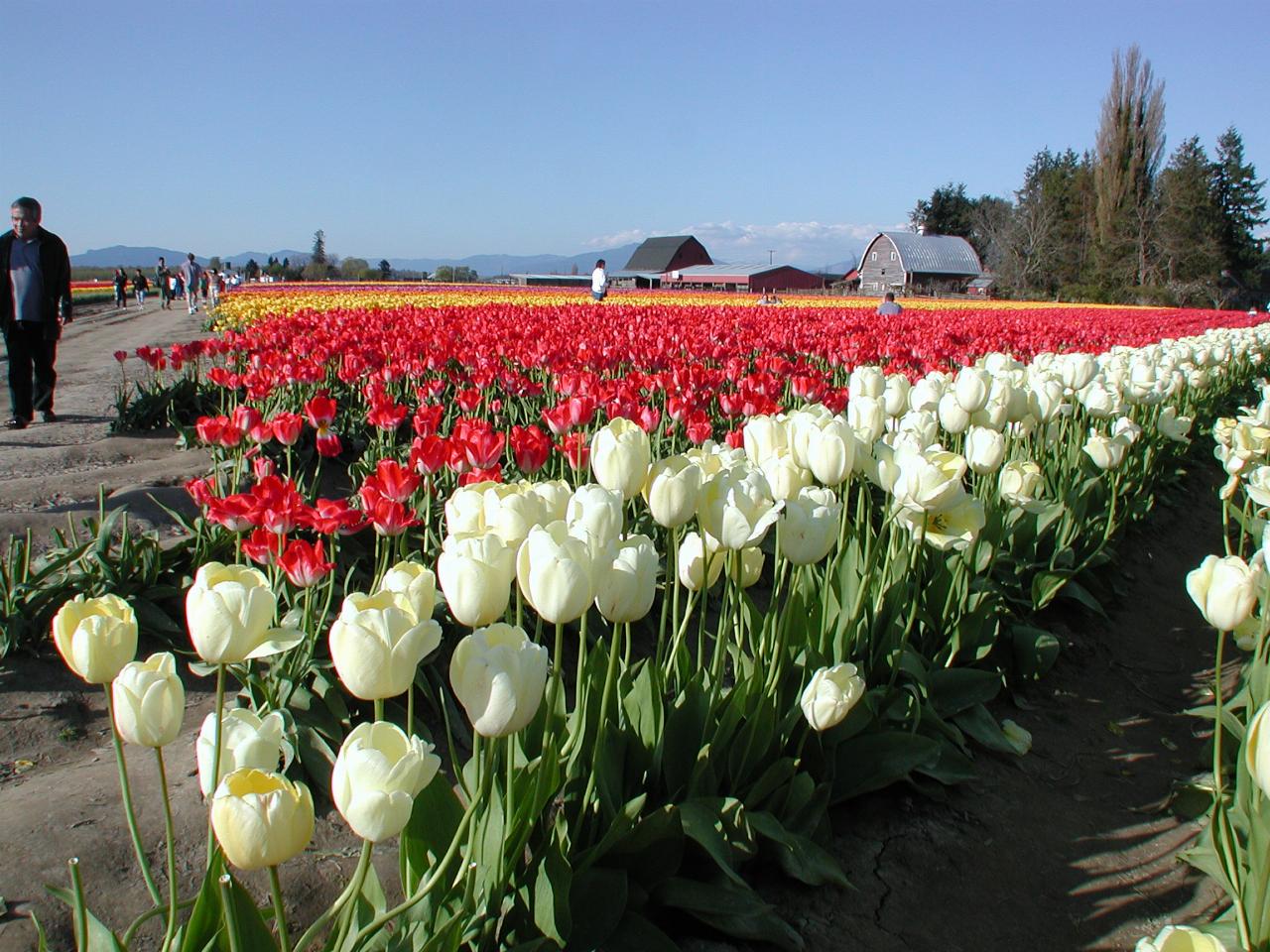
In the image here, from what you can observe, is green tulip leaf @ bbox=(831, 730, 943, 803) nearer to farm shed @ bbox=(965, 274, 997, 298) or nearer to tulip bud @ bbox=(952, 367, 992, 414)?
tulip bud @ bbox=(952, 367, 992, 414)

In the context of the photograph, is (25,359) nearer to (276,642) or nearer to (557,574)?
(276,642)

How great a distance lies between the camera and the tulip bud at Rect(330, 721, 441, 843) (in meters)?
1.15

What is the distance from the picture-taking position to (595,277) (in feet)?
70.3

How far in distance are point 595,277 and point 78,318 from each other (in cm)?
1523

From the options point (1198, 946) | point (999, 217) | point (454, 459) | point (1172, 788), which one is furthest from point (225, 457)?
point (999, 217)

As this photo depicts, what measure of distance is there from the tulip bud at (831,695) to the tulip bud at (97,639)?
132cm

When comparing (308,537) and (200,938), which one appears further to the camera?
(308,537)

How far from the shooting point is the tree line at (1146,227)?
169ft

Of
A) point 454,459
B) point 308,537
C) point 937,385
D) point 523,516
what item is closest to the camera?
point 523,516

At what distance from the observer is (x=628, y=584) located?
A: 1730mm

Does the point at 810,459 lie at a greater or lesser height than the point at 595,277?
lesser

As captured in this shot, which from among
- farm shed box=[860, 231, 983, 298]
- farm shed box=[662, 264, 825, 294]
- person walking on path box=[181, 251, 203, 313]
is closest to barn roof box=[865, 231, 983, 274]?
farm shed box=[860, 231, 983, 298]

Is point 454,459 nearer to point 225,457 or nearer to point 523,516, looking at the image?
point 523,516

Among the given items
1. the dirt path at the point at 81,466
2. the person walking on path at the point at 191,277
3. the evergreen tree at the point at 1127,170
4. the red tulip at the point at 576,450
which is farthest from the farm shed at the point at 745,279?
the red tulip at the point at 576,450
